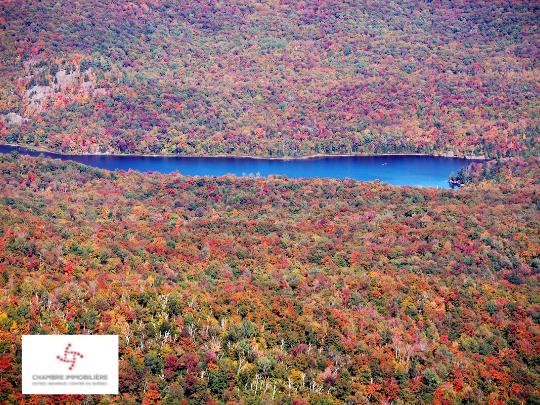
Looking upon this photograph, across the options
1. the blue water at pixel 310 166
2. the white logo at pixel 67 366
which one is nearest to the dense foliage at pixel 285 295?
the white logo at pixel 67 366

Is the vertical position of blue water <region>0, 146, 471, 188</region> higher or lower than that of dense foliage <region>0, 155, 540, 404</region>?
higher

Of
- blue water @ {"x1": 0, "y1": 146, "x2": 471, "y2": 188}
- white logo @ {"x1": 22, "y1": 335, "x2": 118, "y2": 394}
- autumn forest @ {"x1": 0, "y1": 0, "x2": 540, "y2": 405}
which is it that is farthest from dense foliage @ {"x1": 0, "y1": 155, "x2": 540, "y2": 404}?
blue water @ {"x1": 0, "y1": 146, "x2": 471, "y2": 188}

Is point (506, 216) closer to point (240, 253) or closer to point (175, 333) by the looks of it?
point (240, 253)

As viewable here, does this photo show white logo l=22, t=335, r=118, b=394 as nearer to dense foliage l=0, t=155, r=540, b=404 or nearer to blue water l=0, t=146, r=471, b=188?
dense foliage l=0, t=155, r=540, b=404

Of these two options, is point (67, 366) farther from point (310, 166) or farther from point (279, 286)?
point (310, 166)

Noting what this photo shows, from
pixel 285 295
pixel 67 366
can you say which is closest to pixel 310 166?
pixel 285 295
